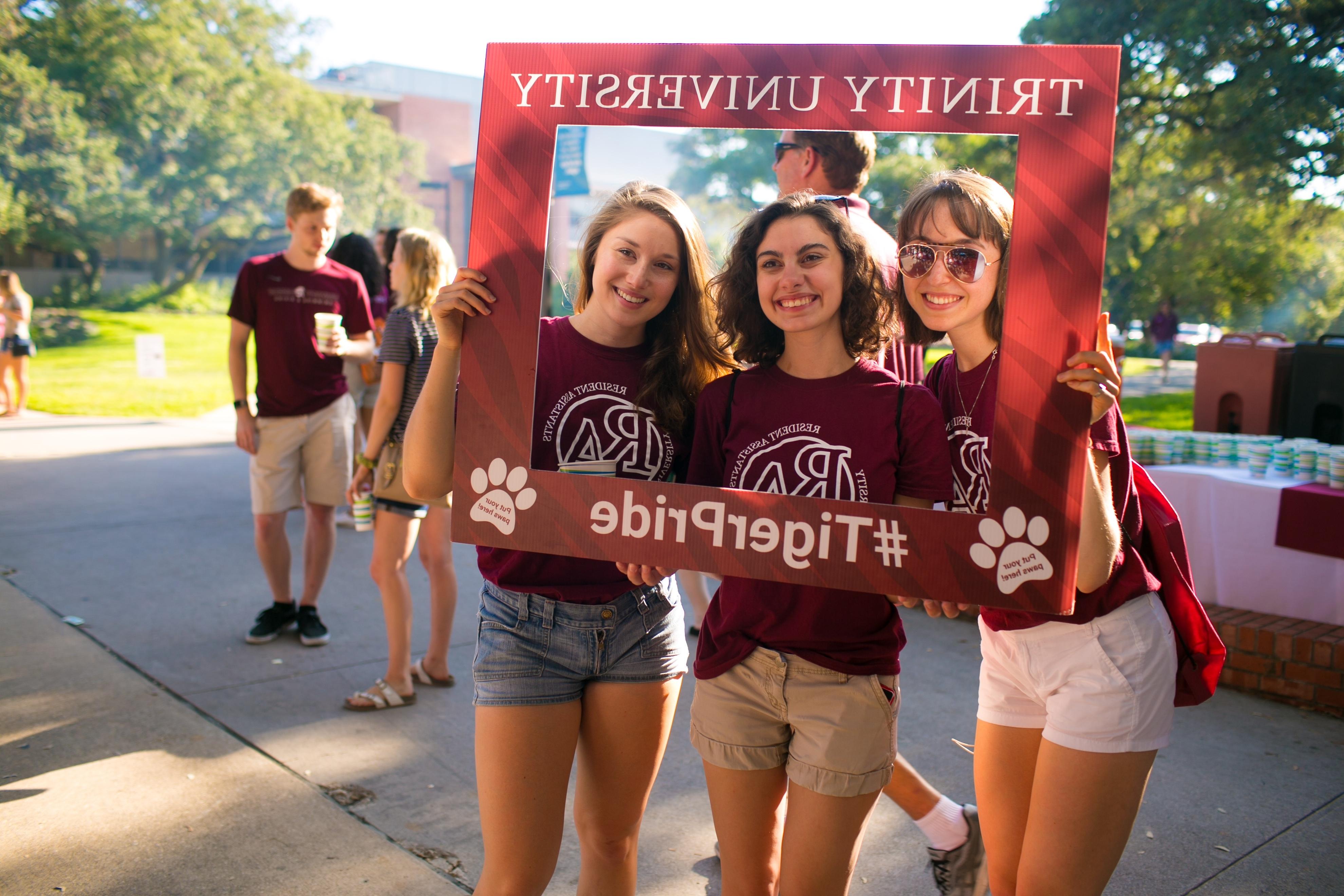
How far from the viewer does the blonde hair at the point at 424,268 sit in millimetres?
3955

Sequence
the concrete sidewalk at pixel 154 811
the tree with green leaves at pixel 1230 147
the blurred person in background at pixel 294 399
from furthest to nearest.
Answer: the tree with green leaves at pixel 1230 147 → the blurred person in background at pixel 294 399 → the concrete sidewalk at pixel 154 811

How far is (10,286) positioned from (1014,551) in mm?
14464

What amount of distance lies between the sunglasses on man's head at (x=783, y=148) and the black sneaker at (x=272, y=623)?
3.47 metres

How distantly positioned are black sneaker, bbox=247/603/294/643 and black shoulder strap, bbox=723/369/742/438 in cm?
359

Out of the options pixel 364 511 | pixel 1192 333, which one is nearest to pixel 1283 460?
pixel 364 511

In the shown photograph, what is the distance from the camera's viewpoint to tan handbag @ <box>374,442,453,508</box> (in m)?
3.91

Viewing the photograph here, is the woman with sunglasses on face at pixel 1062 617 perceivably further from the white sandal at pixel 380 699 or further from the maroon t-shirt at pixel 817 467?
the white sandal at pixel 380 699

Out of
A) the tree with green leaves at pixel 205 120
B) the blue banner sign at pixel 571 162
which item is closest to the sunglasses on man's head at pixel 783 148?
the blue banner sign at pixel 571 162

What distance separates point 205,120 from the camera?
75.5 ft

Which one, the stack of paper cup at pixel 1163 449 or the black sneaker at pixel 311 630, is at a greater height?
the stack of paper cup at pixel 1163 449

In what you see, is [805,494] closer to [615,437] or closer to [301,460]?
[615,437]

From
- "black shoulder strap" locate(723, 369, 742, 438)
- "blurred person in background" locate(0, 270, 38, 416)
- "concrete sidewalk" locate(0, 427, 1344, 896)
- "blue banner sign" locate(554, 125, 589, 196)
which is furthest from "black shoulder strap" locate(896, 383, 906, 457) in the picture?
"blurred person in background" locate(0, 270, 38, 416)

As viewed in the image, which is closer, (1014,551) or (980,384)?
(1014,551)

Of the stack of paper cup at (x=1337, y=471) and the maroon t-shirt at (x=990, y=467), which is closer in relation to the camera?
the maroon t-shirt at (x=990, y=467)
